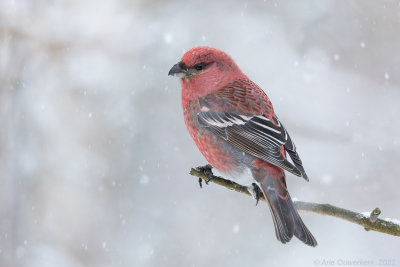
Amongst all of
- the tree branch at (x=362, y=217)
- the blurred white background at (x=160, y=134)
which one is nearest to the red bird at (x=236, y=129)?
the tree branch at (x=362, y=217)

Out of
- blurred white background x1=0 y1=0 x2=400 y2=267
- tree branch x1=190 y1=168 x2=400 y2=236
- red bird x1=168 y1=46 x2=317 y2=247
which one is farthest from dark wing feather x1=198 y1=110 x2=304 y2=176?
blurred white background x1=0 y1=0 x2=400 y2=267

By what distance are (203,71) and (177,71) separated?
9.8 inches

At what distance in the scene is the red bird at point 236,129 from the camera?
3357 millimetres

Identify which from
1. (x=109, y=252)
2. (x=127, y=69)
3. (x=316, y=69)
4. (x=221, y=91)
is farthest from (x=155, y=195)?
(x=221, y=91)

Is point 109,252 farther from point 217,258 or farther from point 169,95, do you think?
point 169,95

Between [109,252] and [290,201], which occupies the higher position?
[290,201]

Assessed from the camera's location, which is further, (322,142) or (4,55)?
(322,142)

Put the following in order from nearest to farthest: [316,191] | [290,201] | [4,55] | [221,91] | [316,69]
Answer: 1. [290,201]
2. [221,91]
3. [4,55]
4. [316,191]
5. [316,69]

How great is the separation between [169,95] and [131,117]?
66 centimetres

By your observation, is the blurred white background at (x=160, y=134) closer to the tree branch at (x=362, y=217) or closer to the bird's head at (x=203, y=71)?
the bird's head at (x=203, y=71)

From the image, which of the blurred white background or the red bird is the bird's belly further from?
the blurred white background

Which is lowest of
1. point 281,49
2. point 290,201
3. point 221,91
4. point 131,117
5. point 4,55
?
point 290,201

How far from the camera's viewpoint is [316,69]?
329 inches

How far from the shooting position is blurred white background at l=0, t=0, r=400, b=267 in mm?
7531
